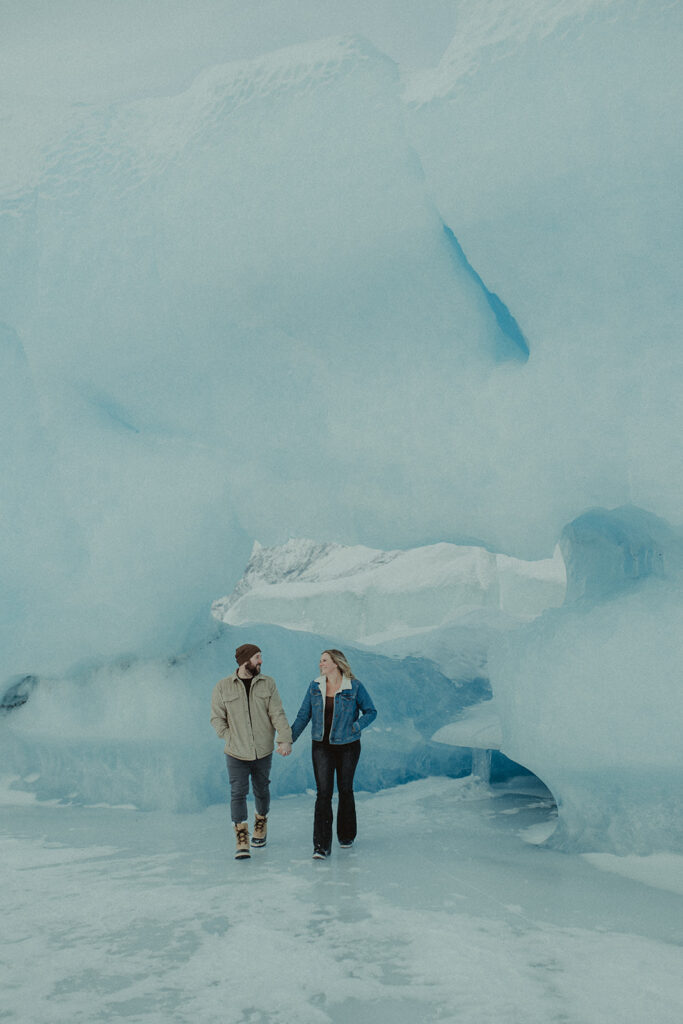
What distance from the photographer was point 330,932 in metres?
3.36

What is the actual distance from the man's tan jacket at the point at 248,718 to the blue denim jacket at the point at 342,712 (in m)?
0.13

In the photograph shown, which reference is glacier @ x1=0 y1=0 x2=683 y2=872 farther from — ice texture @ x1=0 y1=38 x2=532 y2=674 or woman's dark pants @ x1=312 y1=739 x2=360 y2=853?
woman's dark pants @ x1=312 y1=739 x2=360 y2=853

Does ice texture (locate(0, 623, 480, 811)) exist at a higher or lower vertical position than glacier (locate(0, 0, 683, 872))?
lower

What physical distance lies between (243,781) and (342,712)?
0.64 metres

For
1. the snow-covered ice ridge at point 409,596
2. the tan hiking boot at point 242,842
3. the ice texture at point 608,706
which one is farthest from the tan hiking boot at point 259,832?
the snow-covered ice ridge at point 409,596

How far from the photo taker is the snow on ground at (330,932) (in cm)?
270

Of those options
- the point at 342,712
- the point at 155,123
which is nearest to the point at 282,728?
the point at 342,712

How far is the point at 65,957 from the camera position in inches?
123

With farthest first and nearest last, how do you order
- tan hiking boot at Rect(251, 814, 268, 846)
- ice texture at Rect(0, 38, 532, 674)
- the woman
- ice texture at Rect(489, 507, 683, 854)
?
ice texture at Rect(0, 38, 532, 674) → tan hiking boot at Rect(251, 814, 268, 846) → the woman → ice texture at Rect(489, 507, 683, 854)

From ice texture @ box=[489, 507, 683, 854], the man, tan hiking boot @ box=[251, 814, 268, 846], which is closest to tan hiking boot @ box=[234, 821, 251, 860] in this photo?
the man

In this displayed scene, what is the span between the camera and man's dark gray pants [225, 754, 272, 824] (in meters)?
4.59

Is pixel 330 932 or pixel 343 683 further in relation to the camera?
pixel 343 683

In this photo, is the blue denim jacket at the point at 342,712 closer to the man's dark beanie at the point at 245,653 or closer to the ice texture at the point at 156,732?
the man's dark beanie at the point at 245,653

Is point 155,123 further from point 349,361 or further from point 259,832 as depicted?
point 259,832
